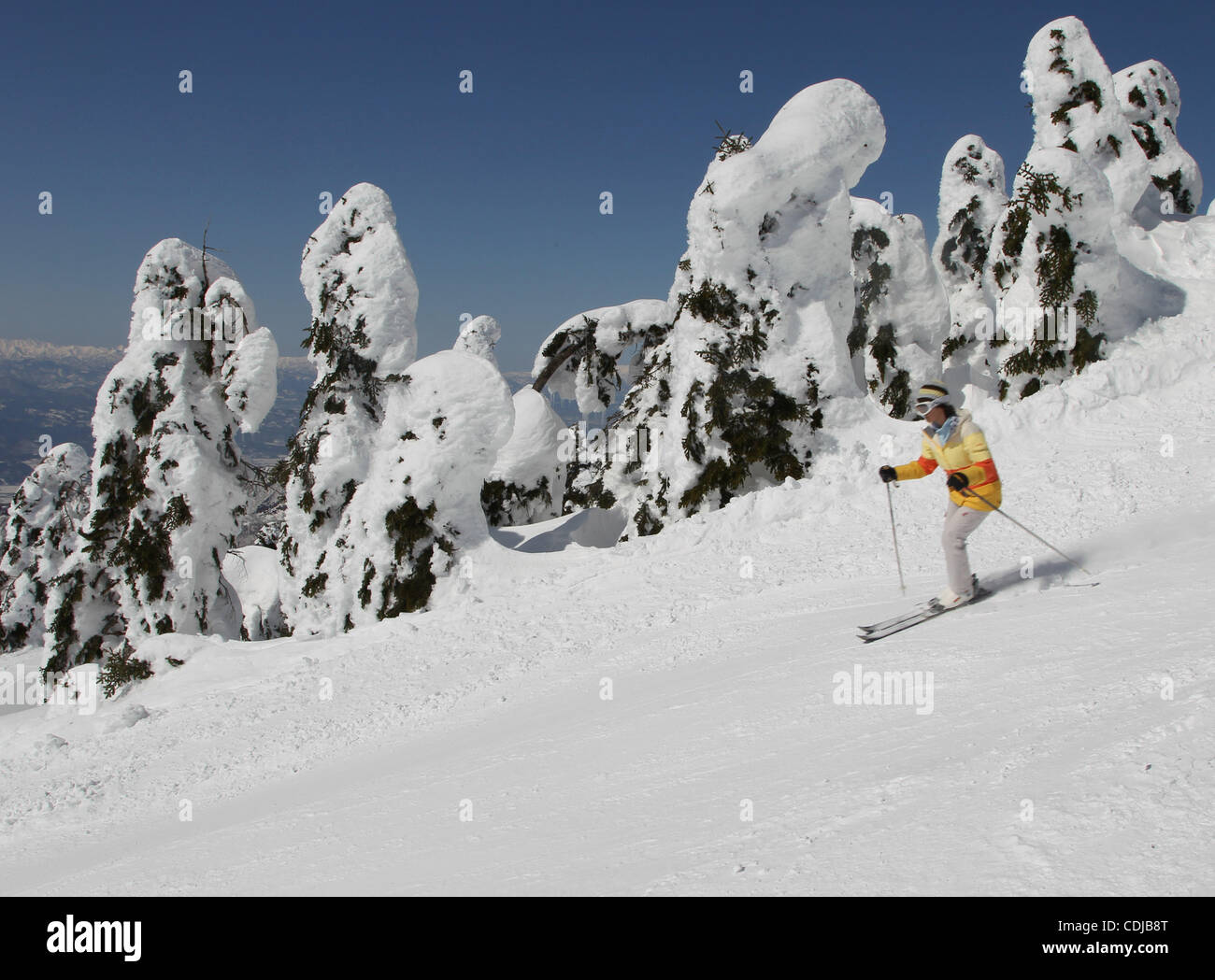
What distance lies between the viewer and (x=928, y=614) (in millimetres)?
7281

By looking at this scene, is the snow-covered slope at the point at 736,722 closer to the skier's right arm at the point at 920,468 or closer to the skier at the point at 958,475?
the skier at the point at 958,475

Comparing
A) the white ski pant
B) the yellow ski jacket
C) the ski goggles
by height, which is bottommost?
the white ski pant

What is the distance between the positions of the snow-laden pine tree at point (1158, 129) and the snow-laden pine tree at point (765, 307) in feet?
56.4

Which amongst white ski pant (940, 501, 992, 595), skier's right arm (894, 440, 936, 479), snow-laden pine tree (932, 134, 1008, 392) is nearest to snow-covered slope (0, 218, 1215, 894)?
white ski pant (940, 501, 992, 595)

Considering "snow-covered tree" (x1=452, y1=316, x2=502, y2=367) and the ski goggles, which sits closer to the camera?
the ski goggles

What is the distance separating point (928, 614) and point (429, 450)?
8.47 m

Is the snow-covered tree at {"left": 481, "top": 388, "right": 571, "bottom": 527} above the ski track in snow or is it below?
above

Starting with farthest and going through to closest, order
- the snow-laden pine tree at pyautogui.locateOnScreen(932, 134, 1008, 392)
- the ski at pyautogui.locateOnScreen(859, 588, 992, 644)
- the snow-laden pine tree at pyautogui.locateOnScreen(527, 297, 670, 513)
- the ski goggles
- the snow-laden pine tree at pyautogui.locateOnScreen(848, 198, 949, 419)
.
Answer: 1. the snow-laden pine tree at pyautogui.locateOnScreen(932, 134, 1008, 392)
2. the snow-laden pine tree at pyautogui.locateOnScreen(848, 198, 949, 419)
3. the snow-laden pine tree at pyautogui.locateOnScreen(527, 297, 670, 513)
4. the ski goggles
5. the ski at pyautogui.locateOnScreen(859, 588, 992, 644)

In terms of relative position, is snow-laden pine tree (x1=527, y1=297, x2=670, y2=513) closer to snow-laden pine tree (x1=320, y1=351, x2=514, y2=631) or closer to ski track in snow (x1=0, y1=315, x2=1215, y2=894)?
snow-laden pine tree (x1=320, y1=351, x2=514, y2=631)

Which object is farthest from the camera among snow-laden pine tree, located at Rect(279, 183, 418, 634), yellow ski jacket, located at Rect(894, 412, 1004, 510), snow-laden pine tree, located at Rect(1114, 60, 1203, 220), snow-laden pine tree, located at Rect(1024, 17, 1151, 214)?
snow-laden pine tree, located at Rect(1114, 60, 1203, 220)

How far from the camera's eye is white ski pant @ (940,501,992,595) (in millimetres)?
7188

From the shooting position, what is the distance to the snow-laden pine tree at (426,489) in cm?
1302

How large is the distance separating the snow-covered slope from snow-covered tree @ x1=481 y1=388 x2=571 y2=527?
37.1ft

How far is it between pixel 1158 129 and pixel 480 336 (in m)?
28.1
